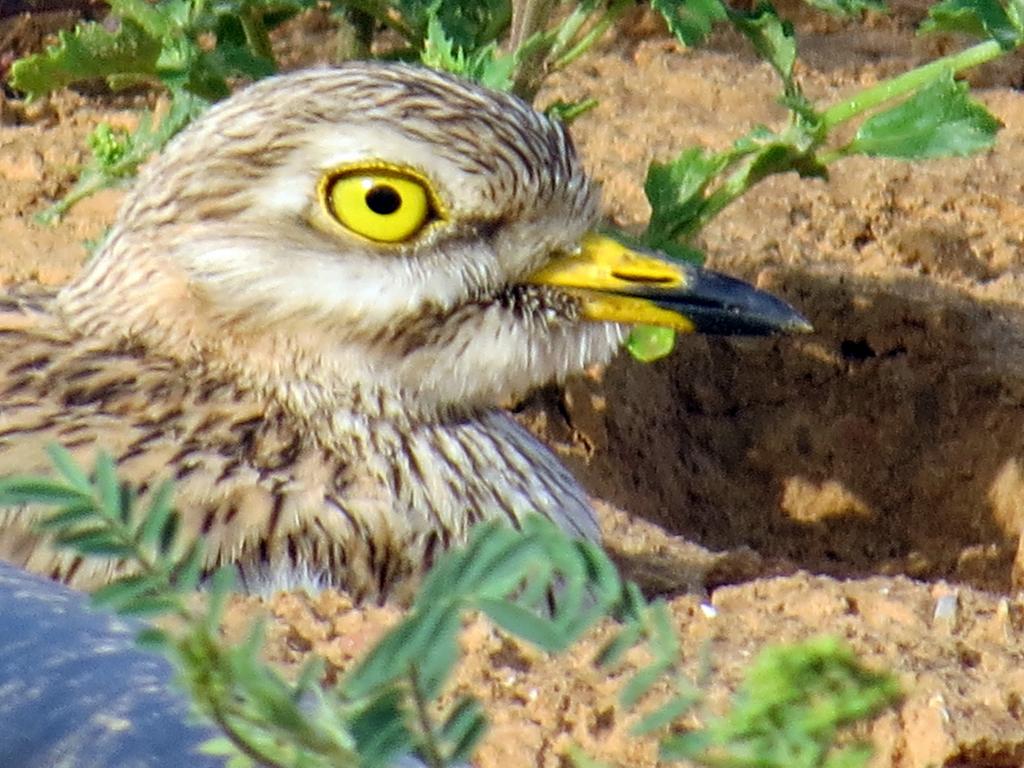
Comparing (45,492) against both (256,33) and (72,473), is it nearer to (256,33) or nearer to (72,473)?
(72,473)

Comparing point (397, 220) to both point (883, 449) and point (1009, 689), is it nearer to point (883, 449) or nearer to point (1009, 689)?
point (1009, 689)

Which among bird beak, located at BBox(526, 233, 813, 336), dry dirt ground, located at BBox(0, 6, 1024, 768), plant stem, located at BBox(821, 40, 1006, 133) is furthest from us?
dry dirt ground, located at BBox(0, 6, 1024, 768)

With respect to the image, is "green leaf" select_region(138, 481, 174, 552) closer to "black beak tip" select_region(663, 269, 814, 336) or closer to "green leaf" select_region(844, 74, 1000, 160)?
"black beak tip" select_region(663, 269, 814, 336)

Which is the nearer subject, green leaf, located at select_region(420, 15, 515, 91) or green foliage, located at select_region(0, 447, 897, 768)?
green foliage, located at select_region(0, 447, 897, 768)

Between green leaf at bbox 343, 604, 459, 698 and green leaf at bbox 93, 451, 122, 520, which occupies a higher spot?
green leaf at bbox 93, 451, 122, 520

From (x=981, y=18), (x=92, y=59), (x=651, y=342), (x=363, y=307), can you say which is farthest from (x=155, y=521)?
(x=92, y=59)

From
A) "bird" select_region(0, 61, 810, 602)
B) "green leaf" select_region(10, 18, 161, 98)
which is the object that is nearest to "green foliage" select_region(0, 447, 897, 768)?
"bird" select_region(0, 61, 810, 602)

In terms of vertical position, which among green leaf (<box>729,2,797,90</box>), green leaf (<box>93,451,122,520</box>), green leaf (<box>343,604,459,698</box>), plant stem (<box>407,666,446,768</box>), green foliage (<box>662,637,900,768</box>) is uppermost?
green leaf (<box>93,451,122,520</box>)
